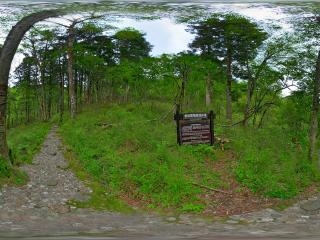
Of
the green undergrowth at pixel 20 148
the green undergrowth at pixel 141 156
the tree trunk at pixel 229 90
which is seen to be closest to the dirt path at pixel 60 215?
the green undergrowth at pixel 20 148

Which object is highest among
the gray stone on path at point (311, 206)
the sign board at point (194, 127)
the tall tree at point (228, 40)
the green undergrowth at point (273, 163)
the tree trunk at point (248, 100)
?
the tall tree at point (228, 40)

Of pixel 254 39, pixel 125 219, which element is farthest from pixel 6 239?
pixel 254 39

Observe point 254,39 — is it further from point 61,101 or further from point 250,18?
point 61,101

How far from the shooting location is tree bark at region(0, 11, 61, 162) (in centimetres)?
212

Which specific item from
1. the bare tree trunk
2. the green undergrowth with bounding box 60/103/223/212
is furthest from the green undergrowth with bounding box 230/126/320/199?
the bare tree trunk

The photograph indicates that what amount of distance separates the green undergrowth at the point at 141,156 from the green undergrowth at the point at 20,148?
177mm

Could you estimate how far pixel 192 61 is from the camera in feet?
10.7

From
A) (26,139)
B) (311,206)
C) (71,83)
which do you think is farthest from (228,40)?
(311,206)

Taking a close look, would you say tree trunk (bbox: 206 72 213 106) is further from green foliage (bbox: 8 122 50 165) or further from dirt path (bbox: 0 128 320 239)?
green foliage (bbox: 8 122 50 165)

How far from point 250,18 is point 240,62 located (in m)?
1.34

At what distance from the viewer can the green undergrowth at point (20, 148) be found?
303cm

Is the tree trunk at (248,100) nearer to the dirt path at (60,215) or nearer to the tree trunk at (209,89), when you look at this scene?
the tree trunk at (209,89)

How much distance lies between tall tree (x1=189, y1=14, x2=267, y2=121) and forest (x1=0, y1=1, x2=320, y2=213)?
0.04 ft

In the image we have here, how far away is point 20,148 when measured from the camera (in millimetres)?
3281
